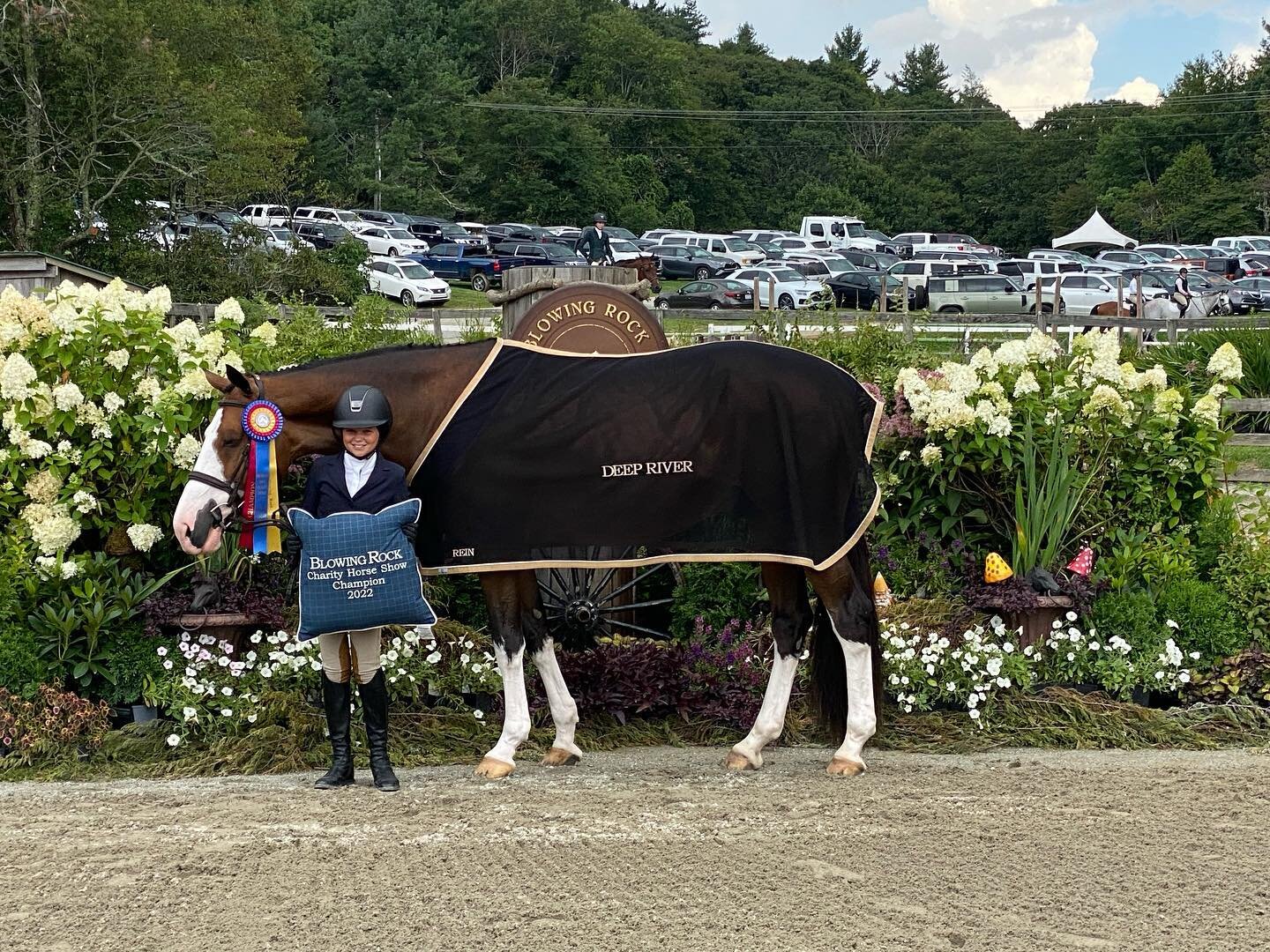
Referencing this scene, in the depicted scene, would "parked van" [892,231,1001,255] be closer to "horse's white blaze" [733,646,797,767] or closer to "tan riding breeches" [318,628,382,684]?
"horse's white blaze" [733,646,797,767]

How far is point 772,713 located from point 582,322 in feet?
9.35

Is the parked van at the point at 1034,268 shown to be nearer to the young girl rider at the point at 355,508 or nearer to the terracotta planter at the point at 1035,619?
the terracotta planter at the point at 1035,619

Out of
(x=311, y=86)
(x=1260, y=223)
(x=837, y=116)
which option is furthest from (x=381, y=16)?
(x=1260, y=223)

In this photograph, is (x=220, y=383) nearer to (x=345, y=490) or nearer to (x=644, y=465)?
(x=345, y=490)

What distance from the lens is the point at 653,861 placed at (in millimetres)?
5152

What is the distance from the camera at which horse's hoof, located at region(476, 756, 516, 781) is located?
21.3 feet

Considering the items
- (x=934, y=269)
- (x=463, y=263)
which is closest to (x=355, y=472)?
(x=934, y=269)

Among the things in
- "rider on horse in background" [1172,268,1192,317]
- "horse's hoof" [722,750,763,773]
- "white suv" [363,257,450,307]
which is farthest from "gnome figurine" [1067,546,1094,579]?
"white suv" [363,257,450,307]

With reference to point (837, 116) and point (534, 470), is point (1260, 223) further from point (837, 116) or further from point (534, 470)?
point (534, 470)

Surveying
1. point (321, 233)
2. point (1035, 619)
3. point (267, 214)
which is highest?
point (267, 214)

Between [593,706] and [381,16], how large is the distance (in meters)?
68.9

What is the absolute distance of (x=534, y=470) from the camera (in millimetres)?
6551

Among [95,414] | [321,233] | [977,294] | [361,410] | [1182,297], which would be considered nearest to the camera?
[361,410]

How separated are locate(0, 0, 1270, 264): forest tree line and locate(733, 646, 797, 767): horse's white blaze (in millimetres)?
27848
